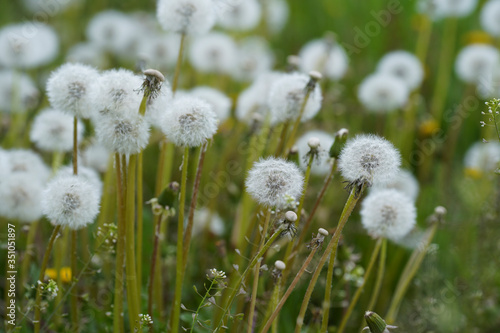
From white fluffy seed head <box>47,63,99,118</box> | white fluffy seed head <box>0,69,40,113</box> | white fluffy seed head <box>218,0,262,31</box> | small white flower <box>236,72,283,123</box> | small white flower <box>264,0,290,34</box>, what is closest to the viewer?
white fluffy seed head <box>47,63,99,118</box>

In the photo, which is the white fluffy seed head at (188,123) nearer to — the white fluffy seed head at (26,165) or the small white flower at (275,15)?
the white fluffy seed head at (26,165)

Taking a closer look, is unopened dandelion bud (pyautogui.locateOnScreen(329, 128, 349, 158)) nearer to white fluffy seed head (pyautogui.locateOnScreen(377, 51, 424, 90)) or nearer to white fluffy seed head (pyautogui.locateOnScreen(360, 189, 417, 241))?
white fluffy seed head (pyautogui.locateOnScreen(360, 189, 417, 241))

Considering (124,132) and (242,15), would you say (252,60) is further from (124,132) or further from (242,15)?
(124,132)

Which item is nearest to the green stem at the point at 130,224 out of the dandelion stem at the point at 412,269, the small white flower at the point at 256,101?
the dandelion stem at the point at 412,269

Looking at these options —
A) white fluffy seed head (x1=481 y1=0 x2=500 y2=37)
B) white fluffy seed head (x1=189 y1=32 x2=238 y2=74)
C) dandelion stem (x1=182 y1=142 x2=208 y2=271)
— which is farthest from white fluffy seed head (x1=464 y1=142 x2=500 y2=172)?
dandelion stem (x1=182 y1=142 x2=208 y2=271)

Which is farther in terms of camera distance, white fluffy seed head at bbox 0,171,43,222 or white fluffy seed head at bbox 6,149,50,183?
white fluffy seed head at bbox 6,149,50,183

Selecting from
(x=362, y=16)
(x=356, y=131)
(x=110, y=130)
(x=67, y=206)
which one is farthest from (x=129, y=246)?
(x=362, y=16)
